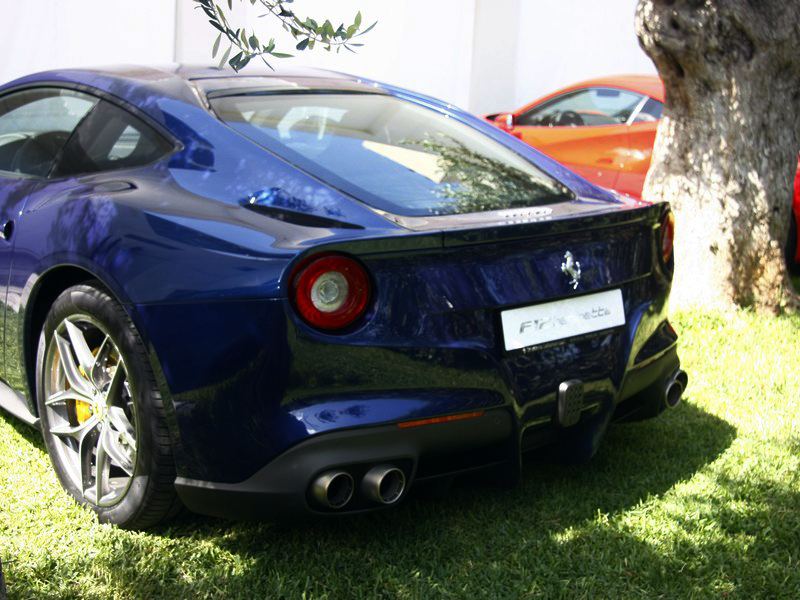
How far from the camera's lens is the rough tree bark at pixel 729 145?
5.76m

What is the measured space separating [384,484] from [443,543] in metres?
0.44

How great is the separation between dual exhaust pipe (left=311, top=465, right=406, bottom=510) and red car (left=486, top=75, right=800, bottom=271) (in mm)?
5292

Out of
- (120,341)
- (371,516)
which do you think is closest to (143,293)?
(120,341)

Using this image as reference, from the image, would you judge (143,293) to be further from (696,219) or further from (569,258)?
(696,219)

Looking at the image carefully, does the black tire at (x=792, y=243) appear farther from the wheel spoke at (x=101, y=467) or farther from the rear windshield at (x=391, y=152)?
the wheel spoke at (x=101, y=467)

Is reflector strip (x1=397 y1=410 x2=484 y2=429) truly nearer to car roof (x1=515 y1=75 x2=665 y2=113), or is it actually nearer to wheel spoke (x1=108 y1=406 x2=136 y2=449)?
wheel spoke (x1=108 y1=406 x2=136 y2=449)

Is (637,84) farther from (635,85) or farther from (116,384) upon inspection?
(116,384)

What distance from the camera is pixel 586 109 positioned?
8.73 metres

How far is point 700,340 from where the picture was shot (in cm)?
551

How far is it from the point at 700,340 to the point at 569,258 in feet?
8.39

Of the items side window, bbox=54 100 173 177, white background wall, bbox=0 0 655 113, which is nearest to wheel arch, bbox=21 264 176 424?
side window, bbox=54 100 173 177

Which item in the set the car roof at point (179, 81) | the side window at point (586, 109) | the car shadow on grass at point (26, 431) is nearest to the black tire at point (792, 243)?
the side window at point (586, 109)

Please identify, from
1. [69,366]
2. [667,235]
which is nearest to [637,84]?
[667,235]

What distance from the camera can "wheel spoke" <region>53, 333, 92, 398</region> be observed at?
3.35 meters
